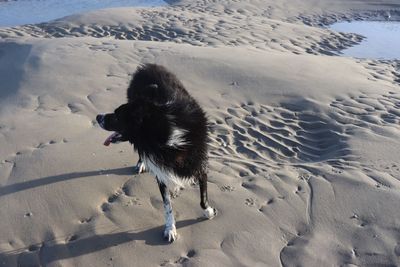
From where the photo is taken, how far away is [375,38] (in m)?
11.6

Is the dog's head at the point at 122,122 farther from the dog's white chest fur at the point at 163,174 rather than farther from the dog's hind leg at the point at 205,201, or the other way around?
the dog's hind leg at the point at 205,201

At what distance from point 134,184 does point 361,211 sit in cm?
235

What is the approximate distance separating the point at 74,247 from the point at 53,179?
42.1 inches

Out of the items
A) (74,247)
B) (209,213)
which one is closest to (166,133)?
(209,213)

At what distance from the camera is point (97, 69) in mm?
7551

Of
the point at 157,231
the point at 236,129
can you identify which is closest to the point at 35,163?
the point at 157,231

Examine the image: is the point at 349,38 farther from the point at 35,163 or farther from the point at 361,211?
the point at 35,163

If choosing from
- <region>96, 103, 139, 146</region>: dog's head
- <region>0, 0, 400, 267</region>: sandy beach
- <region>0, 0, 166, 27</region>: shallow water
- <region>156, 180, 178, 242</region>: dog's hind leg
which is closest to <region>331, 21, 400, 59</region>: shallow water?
<region>0, 0, 400, 267</region>: sandy beach

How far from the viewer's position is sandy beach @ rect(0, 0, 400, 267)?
11.9 feet

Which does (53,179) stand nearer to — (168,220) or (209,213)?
(168,220)

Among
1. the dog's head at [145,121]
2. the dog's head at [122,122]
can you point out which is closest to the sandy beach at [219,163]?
the dog's head at [122,122]

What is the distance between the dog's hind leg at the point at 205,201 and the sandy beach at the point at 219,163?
92 mm

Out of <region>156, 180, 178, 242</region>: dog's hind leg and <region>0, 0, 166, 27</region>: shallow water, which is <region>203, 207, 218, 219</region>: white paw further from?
<region>0, 0, 166, 27</region>: shallow water

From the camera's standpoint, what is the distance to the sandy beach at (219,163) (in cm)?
363
